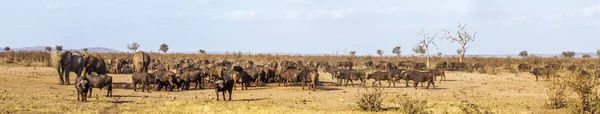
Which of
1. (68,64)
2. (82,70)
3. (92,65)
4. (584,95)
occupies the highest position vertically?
(68,64)

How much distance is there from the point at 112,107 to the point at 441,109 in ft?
32.2

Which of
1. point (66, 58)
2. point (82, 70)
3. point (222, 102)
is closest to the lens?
point (222, 102)

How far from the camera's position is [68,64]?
1057 inches

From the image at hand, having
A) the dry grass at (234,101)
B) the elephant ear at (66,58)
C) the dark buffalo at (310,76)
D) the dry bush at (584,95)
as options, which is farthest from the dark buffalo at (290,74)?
the dry bush at (584,95)

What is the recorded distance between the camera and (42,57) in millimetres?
49906

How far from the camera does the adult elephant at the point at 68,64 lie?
26.7 metres

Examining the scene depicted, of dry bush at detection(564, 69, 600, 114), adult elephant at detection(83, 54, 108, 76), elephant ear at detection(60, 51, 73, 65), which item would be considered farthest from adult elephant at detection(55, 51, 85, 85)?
dry bush at detection(564, 69, 600, 114)

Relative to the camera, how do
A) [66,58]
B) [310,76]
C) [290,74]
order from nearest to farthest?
1. [310,76]
2. [66,58]
3. [290,74]

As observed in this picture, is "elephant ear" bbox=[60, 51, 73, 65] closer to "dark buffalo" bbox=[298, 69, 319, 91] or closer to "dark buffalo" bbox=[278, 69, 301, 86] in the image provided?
"dark buffalo" bbox=[278, 69, 301, 86]

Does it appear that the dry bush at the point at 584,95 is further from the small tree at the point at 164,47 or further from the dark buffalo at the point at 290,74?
the small tree at the point at 164,47

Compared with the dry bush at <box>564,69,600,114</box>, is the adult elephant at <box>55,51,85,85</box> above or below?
above

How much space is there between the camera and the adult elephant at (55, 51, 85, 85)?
2672 centimetres

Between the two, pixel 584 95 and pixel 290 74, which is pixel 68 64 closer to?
pixel 290 74

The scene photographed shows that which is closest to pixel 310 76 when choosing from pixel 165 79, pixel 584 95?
pixel 165 79
